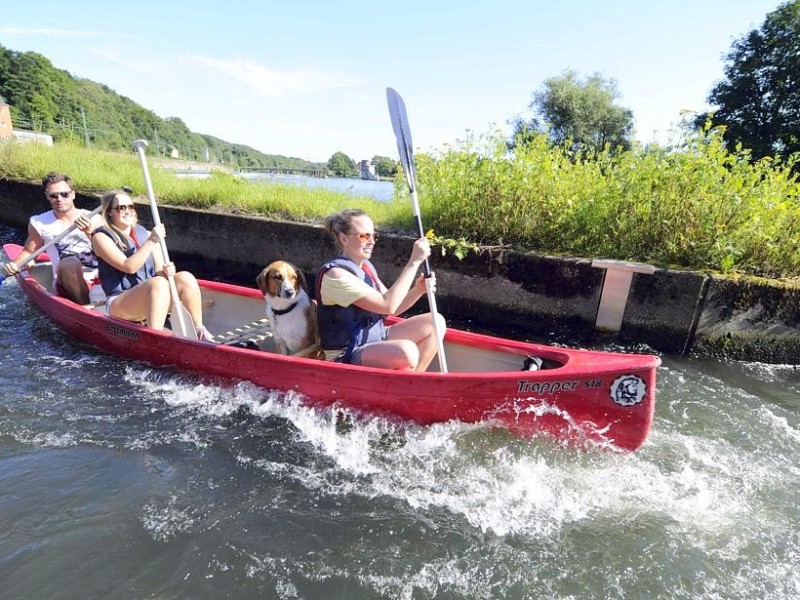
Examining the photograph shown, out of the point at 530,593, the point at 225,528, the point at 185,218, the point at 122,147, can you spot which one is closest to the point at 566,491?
the point at 530,593

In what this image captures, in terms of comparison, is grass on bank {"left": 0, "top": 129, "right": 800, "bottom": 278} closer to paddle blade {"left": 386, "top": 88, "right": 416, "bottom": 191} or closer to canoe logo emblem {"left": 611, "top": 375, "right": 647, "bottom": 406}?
paddle blade {"left": 386, "top": 88, "right": 416, "bottom": 191}

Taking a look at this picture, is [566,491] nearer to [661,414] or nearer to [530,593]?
[530,593]

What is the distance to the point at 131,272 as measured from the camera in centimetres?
419

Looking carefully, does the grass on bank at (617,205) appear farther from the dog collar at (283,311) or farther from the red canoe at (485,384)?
the dog collar at (283,311)

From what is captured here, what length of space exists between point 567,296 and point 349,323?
11.2 ft

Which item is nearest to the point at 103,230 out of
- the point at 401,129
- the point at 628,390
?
the point at 401,129

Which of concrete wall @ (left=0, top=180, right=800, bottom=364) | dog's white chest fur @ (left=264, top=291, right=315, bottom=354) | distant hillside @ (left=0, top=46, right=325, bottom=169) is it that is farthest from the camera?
distant hillside @ (left=0, top=46, right=325, bottom=169)

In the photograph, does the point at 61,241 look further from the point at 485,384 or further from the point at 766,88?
the point at 766,88

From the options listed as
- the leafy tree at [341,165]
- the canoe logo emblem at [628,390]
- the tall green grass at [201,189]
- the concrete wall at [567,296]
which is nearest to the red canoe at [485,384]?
A: the canoe logo emblem at [628,390]

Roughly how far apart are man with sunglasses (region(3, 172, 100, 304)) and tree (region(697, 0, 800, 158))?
2261cm

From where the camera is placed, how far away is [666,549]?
2617mm

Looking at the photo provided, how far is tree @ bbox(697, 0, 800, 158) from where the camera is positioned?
19.9 m

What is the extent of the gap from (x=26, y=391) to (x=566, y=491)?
4368 millimetres

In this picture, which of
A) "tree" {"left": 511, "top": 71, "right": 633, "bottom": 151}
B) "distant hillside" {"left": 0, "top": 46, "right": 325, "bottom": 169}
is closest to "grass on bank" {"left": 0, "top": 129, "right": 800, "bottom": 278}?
"tree" {"left": 511, "top": 71, "right": 633, "bottom": 151}
